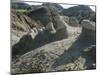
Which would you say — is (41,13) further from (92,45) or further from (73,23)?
(92,45)

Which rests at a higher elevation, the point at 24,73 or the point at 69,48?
the point at 69,48

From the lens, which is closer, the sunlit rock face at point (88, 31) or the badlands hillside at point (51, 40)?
the badlands hillside at point (51, 40)

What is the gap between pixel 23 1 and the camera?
2287mm

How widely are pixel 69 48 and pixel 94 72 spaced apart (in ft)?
1.45

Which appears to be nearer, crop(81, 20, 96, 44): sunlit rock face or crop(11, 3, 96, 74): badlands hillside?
crop(11, 3, 96, 74): badlands hillside

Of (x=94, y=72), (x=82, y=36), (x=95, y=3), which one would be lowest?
(x=94, y=72)

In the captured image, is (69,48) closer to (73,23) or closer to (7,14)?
(73,23)

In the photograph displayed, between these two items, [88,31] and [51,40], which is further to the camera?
[88,31]

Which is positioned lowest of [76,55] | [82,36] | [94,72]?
[94,72]

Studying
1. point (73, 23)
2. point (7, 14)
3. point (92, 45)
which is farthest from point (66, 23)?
point (7, 14)

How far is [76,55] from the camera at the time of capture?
2477 mm

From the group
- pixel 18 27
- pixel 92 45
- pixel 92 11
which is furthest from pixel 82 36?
pixel 18 27

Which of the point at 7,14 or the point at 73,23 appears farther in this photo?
the point at 73,23

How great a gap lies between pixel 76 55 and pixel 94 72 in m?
0.32
